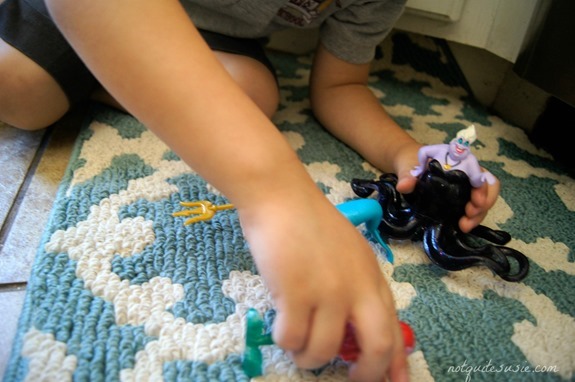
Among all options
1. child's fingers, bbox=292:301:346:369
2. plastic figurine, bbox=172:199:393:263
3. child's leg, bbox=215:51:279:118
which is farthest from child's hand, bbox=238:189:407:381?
child's leg, bbox=215:51:279:118

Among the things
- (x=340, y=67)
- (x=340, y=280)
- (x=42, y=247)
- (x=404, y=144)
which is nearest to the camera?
(x=340, y=280)

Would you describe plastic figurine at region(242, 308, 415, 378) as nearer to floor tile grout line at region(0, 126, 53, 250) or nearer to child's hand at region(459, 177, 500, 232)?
child's hand at region(459, 177, 500, 232)

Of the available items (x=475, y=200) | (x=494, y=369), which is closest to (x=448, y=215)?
(x=475, y=200)

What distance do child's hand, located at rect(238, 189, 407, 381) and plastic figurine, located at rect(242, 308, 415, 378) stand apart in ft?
0.04

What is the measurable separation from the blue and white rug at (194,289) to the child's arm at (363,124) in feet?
0.14

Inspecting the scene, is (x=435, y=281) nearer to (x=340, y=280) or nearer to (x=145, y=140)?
(x=340, y=280)

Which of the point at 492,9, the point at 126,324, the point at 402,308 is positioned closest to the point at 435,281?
the point at 402,308

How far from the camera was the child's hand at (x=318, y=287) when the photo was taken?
12.1 inches

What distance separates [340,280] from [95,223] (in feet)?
0.99

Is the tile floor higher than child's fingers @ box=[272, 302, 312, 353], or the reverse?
child's fingers @ box=[272, 302, 312, 353]

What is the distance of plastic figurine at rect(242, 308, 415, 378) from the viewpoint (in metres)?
0.34

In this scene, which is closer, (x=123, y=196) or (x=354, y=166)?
(x=123, y=196)

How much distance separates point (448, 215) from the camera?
0.49 meters

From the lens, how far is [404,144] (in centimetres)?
64
